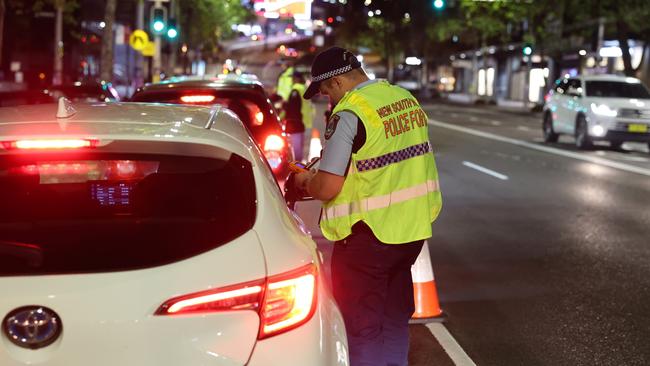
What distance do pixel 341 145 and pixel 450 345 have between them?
254 centimetres

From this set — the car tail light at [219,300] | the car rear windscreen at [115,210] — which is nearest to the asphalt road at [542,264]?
the car rear windscreen at [115,210]

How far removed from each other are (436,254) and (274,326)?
725cm

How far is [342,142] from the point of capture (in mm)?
4730

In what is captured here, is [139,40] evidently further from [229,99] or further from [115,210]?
[115,210]

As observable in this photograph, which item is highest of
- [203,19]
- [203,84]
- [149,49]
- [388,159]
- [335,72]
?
[203,19]

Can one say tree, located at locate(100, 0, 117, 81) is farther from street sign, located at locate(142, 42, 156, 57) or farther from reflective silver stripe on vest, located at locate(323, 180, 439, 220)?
reflective silver stripe on vest, located at locate(323, 180, 439, 220)

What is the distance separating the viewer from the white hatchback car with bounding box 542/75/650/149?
24.7 meters

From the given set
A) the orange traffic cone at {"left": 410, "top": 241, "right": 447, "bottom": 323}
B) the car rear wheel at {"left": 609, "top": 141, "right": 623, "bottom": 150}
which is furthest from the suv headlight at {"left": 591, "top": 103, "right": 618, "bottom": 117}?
the orange traffic cone at {"left": 410, "top": 241, "right": 447, "bottom": 323}

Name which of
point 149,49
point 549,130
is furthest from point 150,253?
point 149,49

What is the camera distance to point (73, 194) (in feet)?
12.9

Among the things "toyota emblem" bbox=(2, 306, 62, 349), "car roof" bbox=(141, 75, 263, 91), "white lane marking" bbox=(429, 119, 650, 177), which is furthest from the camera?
"white lane marking" bbox=(429, 119, 650, 177)

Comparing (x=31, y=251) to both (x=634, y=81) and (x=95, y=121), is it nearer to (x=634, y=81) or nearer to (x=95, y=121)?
(x=95, y=121)

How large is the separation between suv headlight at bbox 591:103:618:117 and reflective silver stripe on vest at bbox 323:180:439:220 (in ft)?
68.3

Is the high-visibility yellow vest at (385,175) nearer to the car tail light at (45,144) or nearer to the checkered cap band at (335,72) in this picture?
the checkered cap band at (335,72)
